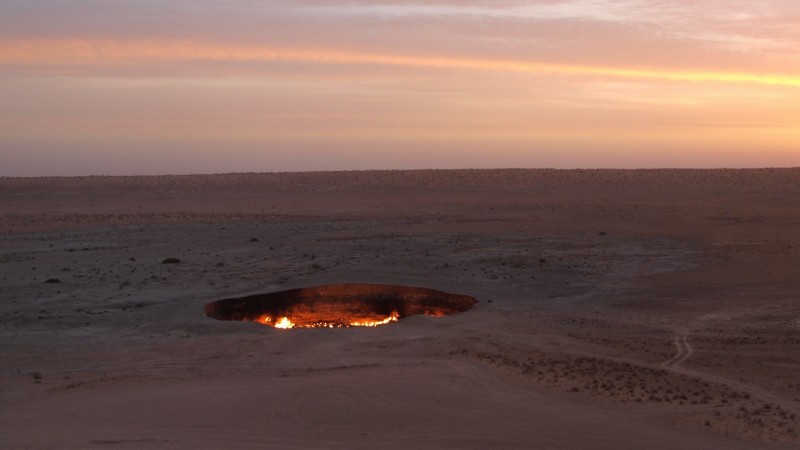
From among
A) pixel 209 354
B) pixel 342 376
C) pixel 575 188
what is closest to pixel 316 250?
pixel 209 354

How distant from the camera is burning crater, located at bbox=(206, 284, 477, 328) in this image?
620 inches

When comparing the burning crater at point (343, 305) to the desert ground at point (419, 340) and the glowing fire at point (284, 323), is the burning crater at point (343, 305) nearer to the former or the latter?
the glowing fire at point (284, 323)

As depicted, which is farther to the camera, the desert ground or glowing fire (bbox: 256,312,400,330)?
glowing fire (bbox: 256,312,400,330)

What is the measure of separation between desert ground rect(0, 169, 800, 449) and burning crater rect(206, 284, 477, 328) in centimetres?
39

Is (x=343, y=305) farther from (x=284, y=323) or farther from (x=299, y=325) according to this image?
(x=284, y=323)

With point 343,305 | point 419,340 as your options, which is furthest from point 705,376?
point 343,305

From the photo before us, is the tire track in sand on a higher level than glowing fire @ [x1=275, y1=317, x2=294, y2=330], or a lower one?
lower

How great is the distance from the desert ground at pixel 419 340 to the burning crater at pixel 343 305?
393 millimetres

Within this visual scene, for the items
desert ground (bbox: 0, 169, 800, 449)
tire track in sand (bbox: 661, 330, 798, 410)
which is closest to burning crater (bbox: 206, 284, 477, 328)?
desert ground (bbox: 0, 169, 800, 449)

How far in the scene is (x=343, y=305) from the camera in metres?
16.2

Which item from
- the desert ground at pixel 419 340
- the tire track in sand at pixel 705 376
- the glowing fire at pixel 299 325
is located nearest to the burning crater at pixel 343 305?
the glowing fire at pixel 299 325

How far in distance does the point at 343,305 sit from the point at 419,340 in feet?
11.9

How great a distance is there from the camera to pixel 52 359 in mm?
12414

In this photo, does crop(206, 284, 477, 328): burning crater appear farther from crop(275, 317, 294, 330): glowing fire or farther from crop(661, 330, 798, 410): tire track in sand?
crop(661, 330, 798, 410): tire track in sand
